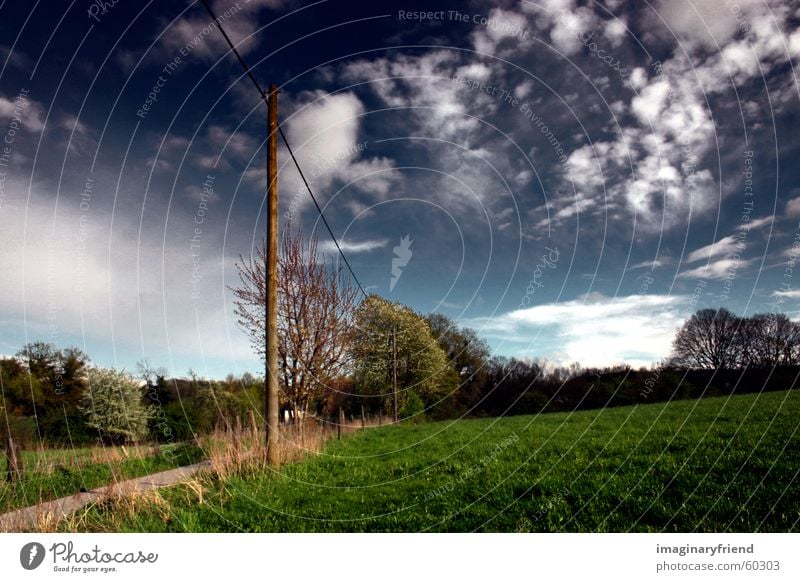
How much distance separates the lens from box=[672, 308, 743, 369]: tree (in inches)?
506

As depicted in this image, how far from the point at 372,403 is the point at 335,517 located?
27696 millimetres

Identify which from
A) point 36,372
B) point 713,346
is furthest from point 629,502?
point 36,372

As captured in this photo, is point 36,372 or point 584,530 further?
point 36,372

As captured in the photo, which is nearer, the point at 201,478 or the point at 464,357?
the point at 201,478

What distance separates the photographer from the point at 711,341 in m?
13.8

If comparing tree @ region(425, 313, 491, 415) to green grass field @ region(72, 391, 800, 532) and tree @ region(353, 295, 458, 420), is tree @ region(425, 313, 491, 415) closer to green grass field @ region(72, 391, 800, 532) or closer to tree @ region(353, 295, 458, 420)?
tree @ region(353, 295, 458, 420)

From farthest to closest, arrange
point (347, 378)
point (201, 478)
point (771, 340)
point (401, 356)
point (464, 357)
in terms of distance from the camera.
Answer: point (464, 357)
point (401, 356)
point (347, 378)
point (771, 340)
point (201, 478)

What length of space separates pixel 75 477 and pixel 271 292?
707cm

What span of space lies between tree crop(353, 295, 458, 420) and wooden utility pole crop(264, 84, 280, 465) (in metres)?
14.7

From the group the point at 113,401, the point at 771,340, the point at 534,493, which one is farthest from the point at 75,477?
the point at 771,340

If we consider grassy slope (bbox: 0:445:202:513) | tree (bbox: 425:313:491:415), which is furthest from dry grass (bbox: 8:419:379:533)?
tree (bbox: 425:313:491:415)

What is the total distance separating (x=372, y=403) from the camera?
105 ft

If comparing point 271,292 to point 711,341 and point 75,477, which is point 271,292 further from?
point 711,341
